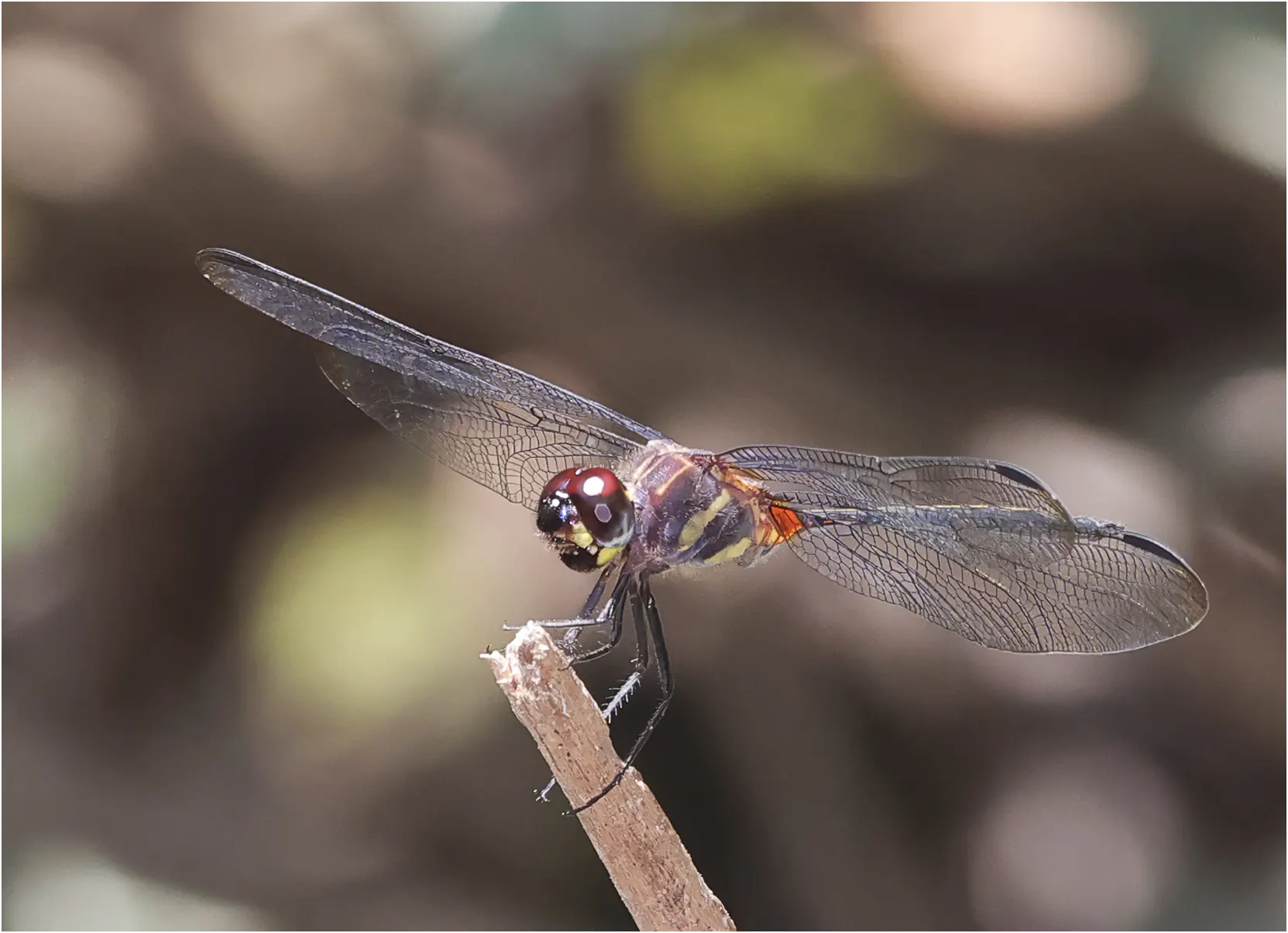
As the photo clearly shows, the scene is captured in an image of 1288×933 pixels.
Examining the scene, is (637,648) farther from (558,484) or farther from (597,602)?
(558,484)

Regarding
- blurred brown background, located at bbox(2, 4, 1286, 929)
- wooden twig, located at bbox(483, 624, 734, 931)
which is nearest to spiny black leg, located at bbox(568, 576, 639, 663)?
wooden twig, located at bbox(483, 624, 734, 931)

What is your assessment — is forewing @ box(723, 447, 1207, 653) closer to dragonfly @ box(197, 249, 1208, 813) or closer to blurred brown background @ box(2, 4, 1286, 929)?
dragonfly @ box(197, 249, 1208, 813)

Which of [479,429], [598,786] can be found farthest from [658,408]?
[598,786]

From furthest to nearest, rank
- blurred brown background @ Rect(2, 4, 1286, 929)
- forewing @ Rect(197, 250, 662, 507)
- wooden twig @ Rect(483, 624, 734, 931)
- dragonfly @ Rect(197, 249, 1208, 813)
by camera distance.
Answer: blurred brown background @ Rect(2, 4, 1286, 929) < forewing @ Rect(197, 250, 662, 507) < dragonfly @ Rect(197, 249, 1208, 813) < wooden twig @ Rect(483, 624, 734, 931)

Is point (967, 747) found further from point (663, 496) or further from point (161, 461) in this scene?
point (161, 461)

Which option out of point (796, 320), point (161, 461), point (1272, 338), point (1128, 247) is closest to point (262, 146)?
point (161, 461)

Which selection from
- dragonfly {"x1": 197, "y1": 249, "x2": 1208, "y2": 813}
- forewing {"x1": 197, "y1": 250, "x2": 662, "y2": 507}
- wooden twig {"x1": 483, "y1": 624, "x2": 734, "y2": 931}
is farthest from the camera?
forewing {"x1": 197, "y1": 250, "x2": 662, "y2": 507}

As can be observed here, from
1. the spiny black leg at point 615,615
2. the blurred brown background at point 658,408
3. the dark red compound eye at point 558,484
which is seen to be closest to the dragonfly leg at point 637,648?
the spiny black leg at point 615,615
